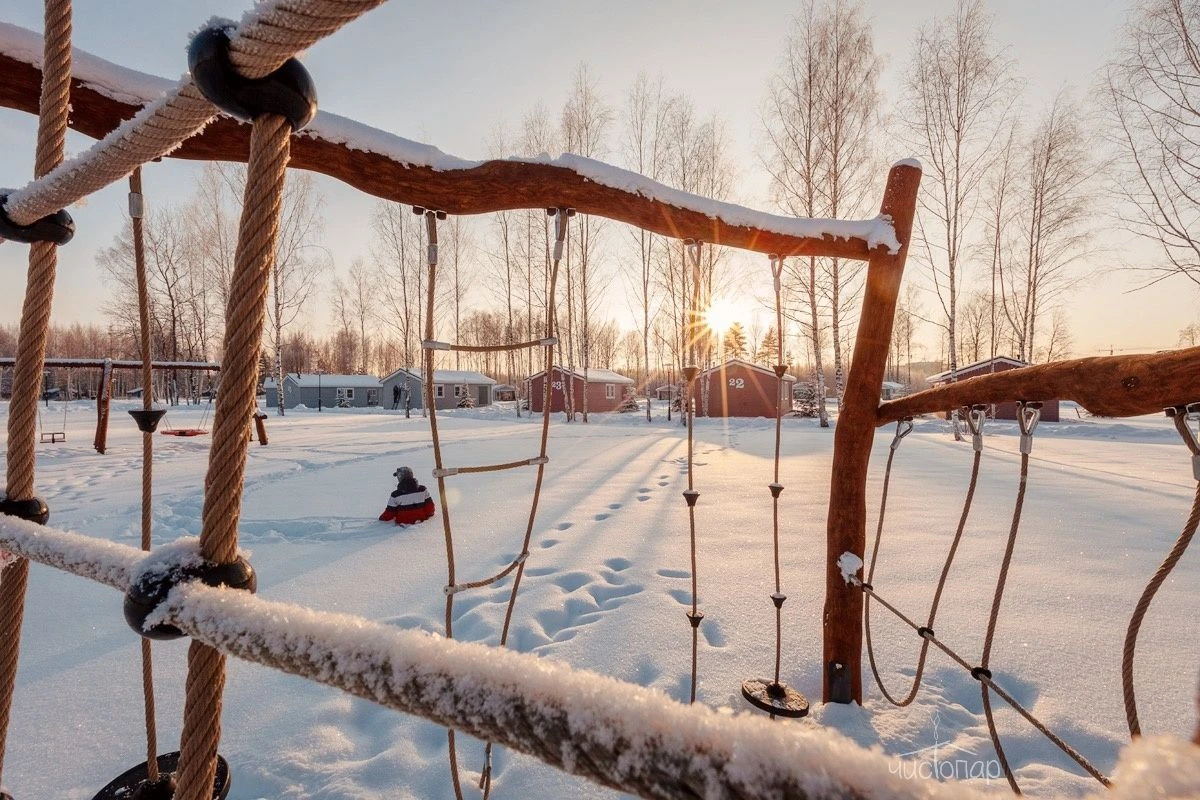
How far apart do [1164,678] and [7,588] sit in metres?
3.73

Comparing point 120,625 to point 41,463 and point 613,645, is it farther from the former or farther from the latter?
point 41,463

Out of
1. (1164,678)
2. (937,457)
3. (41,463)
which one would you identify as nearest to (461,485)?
(1164,678)

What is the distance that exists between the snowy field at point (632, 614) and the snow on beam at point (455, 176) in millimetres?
1743

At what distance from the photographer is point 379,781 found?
5.09ft

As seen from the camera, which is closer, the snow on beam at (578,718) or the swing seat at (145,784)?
the snow on beam at (578,718)

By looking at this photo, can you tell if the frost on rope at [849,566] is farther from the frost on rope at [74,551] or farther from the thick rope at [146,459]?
the thick rope at [146,459]

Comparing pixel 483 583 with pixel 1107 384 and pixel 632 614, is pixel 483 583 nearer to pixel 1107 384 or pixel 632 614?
pixel 632 614

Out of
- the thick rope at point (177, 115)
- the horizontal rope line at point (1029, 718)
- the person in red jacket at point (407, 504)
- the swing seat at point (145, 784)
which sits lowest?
the swing seat at point (145, 784)

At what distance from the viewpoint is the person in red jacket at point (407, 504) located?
423cm

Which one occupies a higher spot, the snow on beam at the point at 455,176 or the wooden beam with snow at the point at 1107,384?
the snow on beam at the point at 455,176

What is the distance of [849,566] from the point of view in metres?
1.94

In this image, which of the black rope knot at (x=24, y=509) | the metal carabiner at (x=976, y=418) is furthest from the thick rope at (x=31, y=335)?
the metal carabiner at (x=976, y=418)

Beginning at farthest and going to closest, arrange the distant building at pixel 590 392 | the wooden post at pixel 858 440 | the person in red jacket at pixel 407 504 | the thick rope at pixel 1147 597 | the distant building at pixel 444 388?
the distant building at pixel 444 388 → the distant building at pixel 590 392 → the person in red jacket at pixel 407 504 → the wooden post at pixel 858 440 → the thick rope at pixel 1147 597

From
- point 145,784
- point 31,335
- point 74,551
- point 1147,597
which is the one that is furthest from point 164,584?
point 1147,597
